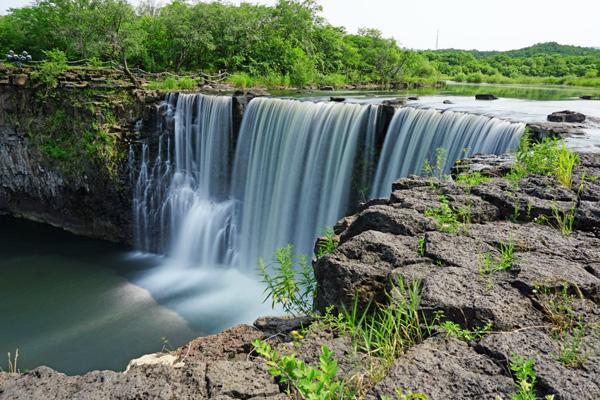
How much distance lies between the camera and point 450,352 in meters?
2.52

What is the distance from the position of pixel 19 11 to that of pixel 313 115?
23.0 meters

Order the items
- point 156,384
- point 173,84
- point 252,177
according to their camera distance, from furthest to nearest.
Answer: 1. point 173,84
2. point 252,177
3. point 156,384

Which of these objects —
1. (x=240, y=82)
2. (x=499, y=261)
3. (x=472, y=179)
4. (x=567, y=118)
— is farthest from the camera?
(x=240, y=82)

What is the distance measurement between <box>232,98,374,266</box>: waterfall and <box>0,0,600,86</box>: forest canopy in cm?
804

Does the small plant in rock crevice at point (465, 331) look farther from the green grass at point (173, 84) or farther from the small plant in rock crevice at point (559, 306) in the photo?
the green grass at point (173, 84)

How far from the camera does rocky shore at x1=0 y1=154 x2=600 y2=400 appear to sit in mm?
2357

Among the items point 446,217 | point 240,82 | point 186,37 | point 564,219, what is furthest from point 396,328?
point 186,37

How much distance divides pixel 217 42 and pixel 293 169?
16383 millimetres

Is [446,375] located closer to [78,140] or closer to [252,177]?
[252,177]

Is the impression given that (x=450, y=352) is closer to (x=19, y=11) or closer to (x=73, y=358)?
(x=73, y=358)

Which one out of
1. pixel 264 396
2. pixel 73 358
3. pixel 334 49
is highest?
pixel 334 49

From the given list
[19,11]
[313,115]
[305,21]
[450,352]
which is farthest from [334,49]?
[450,352]

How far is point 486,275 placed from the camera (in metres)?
3.21

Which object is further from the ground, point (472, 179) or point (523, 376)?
point (472, 179)
